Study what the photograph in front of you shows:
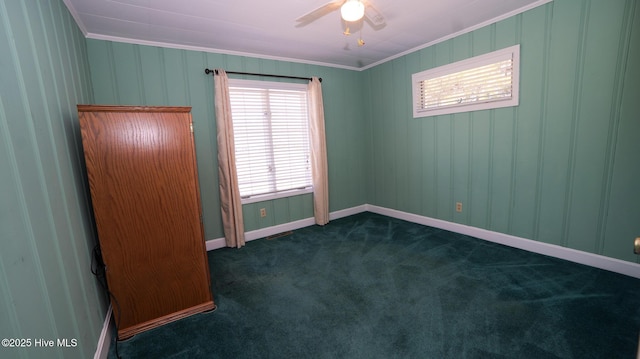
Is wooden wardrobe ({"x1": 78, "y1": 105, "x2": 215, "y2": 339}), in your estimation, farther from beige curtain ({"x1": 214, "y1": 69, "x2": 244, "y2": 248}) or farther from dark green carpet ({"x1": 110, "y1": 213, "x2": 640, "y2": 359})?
beige curtain ({"x1": 214, "y1": 69, "x2": 244, "y2": 248})

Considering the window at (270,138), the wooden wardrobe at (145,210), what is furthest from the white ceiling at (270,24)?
the wooden wardrobe at (145,210)

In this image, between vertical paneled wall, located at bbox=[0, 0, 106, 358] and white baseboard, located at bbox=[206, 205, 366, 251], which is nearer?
vertical paneled wall, located at bbox=[0, 0, 106, 358]

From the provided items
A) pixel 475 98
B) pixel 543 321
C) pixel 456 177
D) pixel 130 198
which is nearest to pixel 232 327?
pixel 130 198

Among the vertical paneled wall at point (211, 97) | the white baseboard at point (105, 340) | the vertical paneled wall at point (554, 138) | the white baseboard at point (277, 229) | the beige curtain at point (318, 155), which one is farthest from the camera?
the beige curtain at point (318, 155)

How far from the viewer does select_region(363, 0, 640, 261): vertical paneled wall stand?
7.57ft

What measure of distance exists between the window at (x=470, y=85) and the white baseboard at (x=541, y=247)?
1.45 meters

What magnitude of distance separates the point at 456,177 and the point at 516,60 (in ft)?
4.63

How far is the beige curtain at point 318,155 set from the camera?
4.02 m

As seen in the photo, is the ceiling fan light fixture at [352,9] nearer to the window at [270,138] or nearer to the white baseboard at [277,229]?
the window at [270,138]

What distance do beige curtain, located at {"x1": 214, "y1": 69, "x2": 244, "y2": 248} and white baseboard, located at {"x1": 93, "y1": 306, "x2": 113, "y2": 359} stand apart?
154 cm

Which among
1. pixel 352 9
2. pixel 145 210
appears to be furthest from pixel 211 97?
pixel 352 9

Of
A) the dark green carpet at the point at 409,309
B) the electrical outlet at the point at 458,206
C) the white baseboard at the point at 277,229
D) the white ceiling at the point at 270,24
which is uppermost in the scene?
the white ceiling at the point at 270,24

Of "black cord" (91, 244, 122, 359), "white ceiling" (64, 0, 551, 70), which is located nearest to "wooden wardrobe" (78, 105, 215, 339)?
"black cord" (91, 244, 122, 359)

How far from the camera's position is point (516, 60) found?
282 cm
